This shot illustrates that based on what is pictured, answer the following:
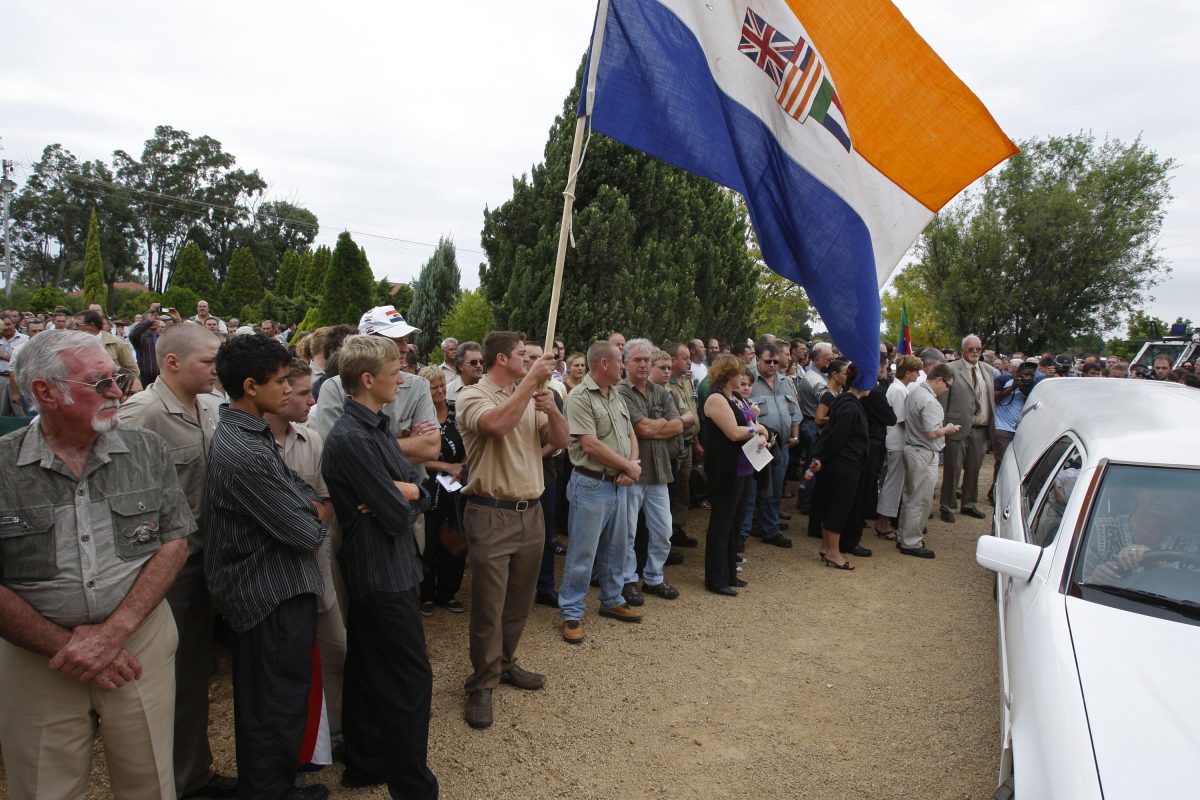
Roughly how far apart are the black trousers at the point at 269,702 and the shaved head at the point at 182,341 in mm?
1192

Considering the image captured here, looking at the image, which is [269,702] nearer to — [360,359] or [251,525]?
[251,525]

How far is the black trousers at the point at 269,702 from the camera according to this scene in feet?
8.68

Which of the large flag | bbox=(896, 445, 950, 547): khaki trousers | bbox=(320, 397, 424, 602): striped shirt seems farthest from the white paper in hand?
bbox=(320, 397, 424, 602): striped shirt

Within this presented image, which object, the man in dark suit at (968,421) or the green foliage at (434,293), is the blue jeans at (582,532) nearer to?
the man in dark suit at (968,421)

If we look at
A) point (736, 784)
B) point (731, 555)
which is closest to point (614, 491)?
point (731, 555)

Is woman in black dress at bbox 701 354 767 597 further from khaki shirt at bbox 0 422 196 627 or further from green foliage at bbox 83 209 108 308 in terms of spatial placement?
green foliage at bbox 83 209 108 308

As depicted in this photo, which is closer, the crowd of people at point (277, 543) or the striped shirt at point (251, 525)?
the crowd of people at point (277, 543)

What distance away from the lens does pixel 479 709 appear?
153 inches

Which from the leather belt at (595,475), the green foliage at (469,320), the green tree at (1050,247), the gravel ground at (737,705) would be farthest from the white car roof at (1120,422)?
the green tree at (1050,247)

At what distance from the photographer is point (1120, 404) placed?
14.8 feet

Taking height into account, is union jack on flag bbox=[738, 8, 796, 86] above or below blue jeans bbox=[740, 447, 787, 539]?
above

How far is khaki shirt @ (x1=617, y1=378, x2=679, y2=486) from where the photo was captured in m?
5.63

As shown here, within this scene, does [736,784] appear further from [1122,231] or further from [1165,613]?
[1122,231]

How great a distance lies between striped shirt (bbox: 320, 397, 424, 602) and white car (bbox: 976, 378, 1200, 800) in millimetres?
2381
